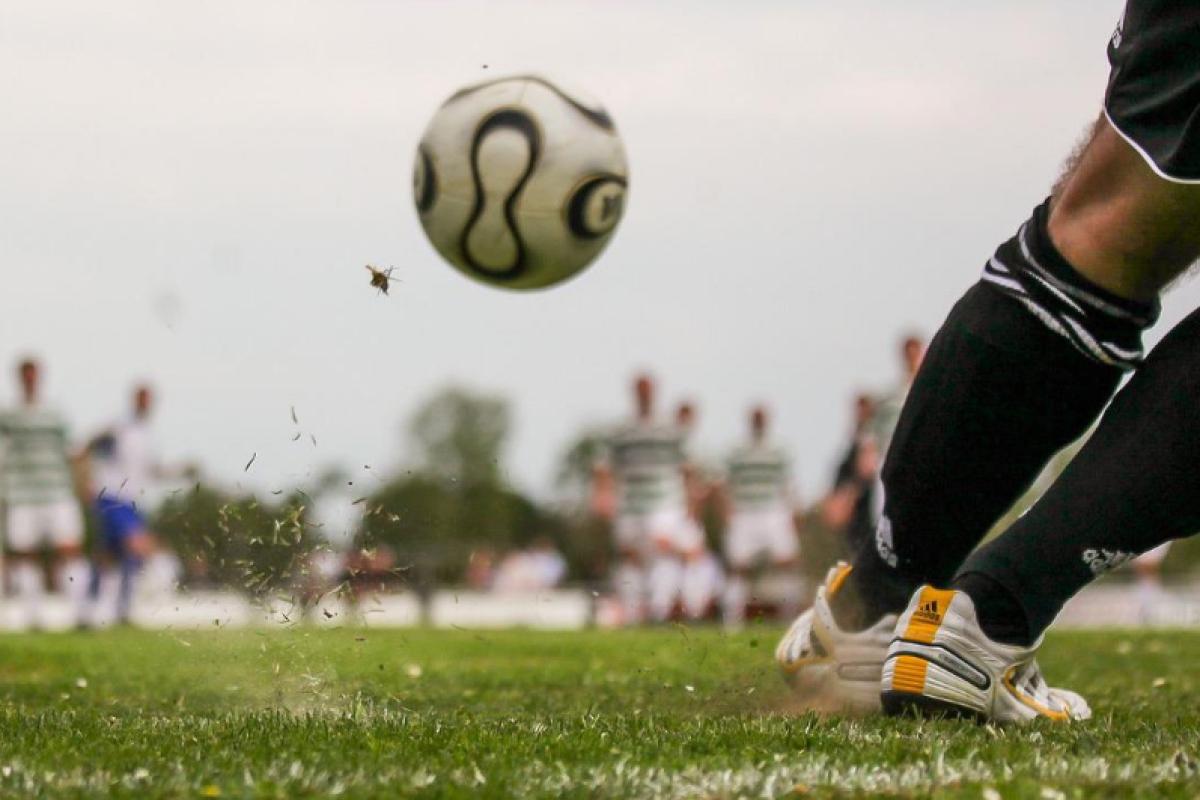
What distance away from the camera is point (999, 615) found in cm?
354

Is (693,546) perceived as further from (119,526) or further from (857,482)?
(119,526)

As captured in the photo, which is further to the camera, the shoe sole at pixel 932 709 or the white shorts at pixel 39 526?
the white shorts at pixel 39 526

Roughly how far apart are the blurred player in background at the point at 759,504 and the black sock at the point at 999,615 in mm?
12613

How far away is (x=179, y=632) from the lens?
583cm

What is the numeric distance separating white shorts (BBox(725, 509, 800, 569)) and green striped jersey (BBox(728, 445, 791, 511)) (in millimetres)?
83

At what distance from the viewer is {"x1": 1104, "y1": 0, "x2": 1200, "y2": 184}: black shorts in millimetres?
3000

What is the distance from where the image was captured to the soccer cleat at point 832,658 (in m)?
3.86

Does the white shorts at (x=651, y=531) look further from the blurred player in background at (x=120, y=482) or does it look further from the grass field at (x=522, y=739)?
the grass field at (x=522, y=739)

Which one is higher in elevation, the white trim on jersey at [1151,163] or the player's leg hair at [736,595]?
the white trim on jersey at [1151,163]

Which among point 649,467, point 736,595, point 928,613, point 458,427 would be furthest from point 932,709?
point 458,427

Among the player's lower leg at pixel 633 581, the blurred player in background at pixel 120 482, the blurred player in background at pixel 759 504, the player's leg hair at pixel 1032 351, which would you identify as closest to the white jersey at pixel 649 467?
the player's lower leg at pixel 633 581

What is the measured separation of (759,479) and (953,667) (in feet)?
42.6

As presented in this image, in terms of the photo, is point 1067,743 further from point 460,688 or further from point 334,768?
point 460,688

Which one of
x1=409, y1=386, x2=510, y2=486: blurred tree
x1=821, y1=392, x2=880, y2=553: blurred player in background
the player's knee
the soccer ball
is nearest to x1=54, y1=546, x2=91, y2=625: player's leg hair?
x1=821, y1=392, x2=880, y2=553: blurred player in background
